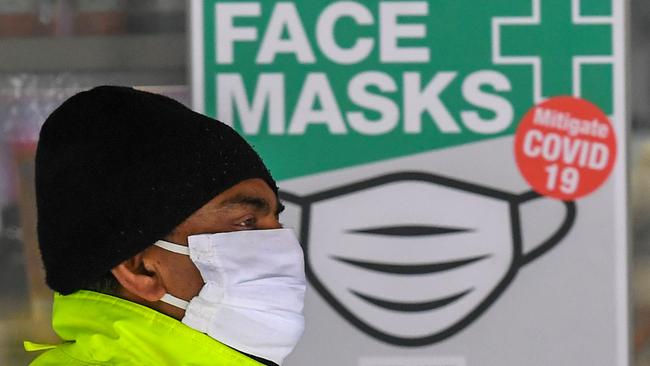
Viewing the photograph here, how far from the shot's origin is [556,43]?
2.82m

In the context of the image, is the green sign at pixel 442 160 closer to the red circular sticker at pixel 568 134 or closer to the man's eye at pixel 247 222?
the red circular sticker at pixel 568 134

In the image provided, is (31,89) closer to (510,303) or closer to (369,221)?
(369,221)

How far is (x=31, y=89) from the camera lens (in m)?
2.94

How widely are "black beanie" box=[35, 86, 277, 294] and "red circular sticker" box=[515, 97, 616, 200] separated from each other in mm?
1232

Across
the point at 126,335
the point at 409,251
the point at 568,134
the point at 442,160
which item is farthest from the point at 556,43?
the point at 126,335

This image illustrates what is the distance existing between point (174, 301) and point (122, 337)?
4.3 inches

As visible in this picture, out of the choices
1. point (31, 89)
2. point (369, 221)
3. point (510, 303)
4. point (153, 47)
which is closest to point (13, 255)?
point (31, 89)

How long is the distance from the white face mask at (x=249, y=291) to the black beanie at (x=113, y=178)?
0.09 m

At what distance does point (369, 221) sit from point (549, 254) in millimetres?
445

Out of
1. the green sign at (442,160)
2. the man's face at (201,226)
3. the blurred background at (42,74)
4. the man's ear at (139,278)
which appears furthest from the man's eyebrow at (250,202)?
the blurred background at (42,74)

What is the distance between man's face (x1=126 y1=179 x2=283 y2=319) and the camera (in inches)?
69.5

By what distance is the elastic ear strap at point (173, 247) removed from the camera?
5.76 ft

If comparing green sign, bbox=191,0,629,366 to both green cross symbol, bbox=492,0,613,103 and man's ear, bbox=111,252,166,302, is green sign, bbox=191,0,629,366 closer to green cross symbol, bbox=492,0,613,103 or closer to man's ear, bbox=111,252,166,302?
green cross symbol, bbox=492,0,613,103

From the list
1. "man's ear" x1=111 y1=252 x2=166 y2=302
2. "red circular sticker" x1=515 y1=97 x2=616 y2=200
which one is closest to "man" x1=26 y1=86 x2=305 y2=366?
"man's ear" x1=111 y1=252 x2=166 y2=302
